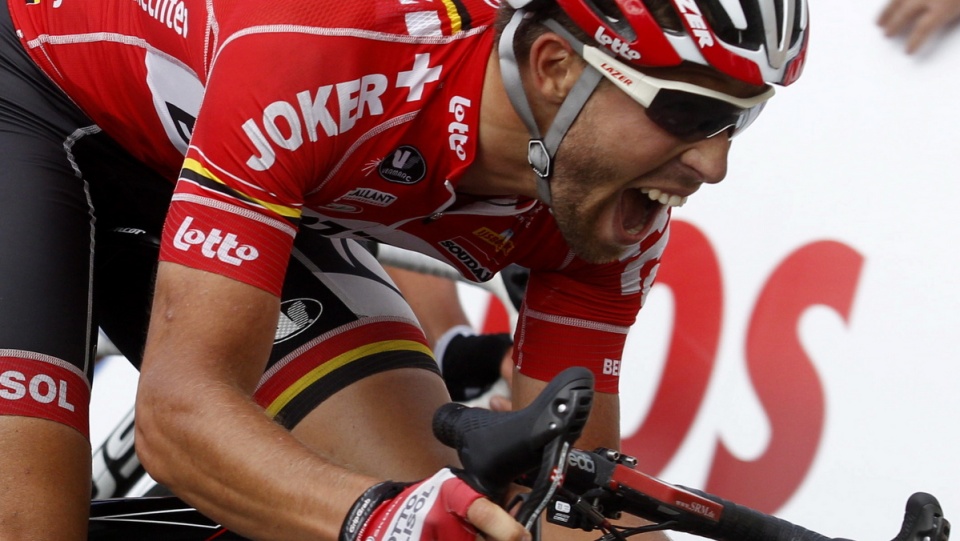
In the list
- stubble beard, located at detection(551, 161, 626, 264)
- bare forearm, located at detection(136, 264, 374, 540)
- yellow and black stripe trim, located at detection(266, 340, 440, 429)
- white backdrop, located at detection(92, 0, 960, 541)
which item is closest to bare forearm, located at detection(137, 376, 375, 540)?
bare forearm, located at detection(136, 264, 374, 540)

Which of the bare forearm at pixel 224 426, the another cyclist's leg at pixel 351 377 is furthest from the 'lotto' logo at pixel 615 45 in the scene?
the another cyclist's leg at pixel 351 377

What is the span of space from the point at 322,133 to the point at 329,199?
24 centimetres

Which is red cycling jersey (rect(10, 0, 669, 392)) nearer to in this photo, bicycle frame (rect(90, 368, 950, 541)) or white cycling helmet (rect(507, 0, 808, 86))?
white cycling helmet (rect(507, 0, 808, 86))

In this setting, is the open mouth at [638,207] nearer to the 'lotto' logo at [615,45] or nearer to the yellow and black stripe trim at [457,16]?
the 'lotto' logo at [615,45]

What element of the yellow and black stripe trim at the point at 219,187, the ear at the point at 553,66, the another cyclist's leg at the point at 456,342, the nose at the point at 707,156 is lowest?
the another cyclist's leg at the point at 456,342

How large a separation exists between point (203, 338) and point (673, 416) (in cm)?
196

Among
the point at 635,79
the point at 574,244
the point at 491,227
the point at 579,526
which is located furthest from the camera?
the point at 491,227

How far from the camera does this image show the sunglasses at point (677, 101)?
240cm

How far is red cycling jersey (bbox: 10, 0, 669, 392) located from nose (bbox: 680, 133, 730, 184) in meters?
0.36

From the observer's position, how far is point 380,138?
249 cm

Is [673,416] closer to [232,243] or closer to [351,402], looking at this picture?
[351,402]

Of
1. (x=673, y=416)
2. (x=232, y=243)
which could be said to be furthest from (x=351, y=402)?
(x=673, y=416)

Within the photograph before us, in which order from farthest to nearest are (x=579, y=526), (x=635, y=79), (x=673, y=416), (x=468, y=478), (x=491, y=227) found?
(x=673, y=416) → (x=491, y=227) → (x=635, y=79) → (x=579, y=526) → (x=468, y=478)

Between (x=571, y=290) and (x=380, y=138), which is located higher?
(x=380, y=138)
